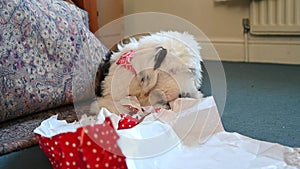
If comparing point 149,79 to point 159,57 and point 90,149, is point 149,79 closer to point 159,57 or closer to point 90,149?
point 159,57

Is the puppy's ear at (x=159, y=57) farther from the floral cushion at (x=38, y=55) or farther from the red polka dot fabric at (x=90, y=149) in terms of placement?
the red polka dot fabric at (x=90, y=149)

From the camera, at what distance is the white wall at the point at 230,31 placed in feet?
7.17

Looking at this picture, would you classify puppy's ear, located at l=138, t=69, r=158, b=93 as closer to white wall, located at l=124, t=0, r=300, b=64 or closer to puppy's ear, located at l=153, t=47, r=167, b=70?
puppy's ear, located at l=153, t=47, r=167, b=70

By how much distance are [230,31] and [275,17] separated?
30cm

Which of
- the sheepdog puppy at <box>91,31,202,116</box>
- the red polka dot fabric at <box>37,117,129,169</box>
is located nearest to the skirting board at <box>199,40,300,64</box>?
the sheepdog puppy at <box>91,31,202,116</box>

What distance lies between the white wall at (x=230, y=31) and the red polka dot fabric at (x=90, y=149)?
1664 millimetres

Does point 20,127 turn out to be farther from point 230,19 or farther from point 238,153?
point 230,19

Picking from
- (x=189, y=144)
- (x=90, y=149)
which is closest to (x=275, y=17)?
(x=189, y=144)

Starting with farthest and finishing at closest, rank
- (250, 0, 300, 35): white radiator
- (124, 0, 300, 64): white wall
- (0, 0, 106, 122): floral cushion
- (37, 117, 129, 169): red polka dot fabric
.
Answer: (124, 0, 300, 64): white wall, (250, 0, 300, 35): white radiator, (0, 0, 106, 122): floral cushion, (37, 117, 129, 169): red polka dot fabric

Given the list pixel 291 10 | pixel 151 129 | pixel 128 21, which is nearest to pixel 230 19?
pixel 291 10

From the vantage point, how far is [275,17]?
213 centimetres

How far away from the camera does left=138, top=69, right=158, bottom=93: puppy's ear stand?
112 cm

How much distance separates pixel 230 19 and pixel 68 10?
1307 millimetres

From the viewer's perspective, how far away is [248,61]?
2307 mm
